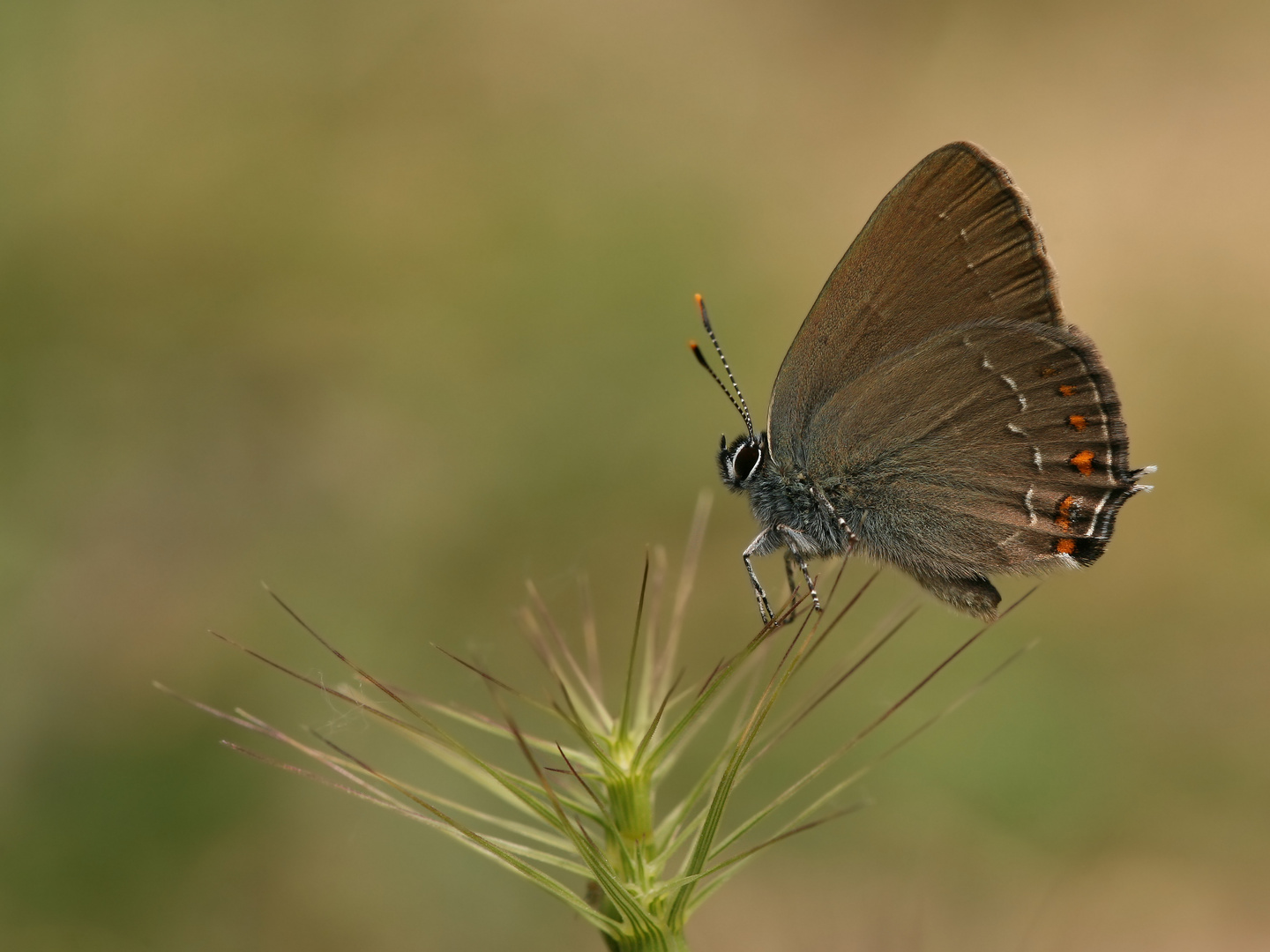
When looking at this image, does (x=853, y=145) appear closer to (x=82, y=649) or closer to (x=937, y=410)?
(x=937, y=410)

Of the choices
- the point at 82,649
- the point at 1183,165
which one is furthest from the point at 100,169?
the point at 1183,165

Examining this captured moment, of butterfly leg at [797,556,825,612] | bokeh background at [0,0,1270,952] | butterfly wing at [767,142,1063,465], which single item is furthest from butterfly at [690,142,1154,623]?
bokeh background at [0,0,1270,952]

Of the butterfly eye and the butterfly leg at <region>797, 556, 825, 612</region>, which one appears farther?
the butterfly eye

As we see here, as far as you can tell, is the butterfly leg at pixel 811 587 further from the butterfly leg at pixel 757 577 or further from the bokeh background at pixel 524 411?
the bokeh background at pixel 524 411

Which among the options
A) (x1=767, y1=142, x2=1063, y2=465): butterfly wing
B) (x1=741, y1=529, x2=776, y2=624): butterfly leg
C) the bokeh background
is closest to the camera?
(x1=741, y1=529, x2=776, y2=624): butterfly leg

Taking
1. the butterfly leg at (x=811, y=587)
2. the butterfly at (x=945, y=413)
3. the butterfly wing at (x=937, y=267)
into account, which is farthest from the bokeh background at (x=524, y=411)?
the butterfly wing at (x=937, y=267)

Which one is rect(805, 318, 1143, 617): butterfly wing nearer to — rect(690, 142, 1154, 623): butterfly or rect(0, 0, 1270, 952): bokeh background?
rect(690, 142, 1154, 623): butterfly
